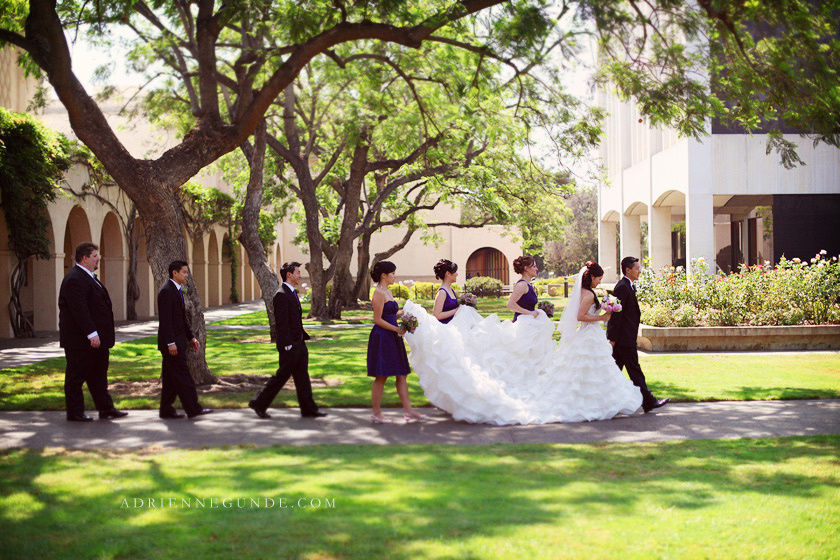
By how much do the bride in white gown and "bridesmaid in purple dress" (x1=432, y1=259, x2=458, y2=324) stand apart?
690 mm

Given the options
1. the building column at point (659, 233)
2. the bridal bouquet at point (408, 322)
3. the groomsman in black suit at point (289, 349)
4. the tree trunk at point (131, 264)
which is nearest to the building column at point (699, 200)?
the building column at point (659, 233)

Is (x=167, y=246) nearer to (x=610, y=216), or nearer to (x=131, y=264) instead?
(x=131, y=264)

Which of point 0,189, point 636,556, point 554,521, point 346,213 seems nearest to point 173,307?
point 554,521

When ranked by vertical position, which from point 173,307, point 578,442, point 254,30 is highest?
point 254,30

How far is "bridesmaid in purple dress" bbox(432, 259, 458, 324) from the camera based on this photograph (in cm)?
1023

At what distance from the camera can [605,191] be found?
42.2m

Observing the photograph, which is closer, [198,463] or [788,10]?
[198,463]

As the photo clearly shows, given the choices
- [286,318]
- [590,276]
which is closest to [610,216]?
[590,276]

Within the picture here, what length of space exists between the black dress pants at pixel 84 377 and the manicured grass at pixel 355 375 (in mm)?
870

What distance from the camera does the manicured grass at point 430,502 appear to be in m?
4.56

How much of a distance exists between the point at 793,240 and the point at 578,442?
23.4 metres

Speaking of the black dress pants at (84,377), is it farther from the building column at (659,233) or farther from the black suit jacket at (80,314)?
the building column at (659,233)

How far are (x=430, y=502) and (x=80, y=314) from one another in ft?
18.0

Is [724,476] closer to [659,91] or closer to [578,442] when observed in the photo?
[578,442]
